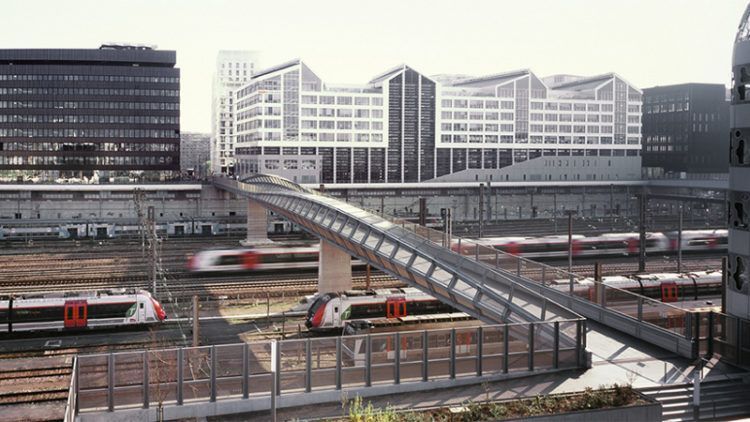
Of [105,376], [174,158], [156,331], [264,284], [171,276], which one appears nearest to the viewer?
[105,376]

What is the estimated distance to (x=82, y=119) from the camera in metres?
114

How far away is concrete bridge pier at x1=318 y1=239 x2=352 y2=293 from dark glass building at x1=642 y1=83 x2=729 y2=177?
318ft

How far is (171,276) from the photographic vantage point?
57312 millimetres

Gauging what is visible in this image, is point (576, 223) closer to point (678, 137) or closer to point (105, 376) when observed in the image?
point (678, 137)

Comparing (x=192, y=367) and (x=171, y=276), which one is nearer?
(x=192, y=367)

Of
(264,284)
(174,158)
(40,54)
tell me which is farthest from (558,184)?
(40,54)

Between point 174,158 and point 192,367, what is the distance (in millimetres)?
103875

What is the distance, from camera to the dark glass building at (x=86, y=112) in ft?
371

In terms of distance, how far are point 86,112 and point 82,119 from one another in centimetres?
124

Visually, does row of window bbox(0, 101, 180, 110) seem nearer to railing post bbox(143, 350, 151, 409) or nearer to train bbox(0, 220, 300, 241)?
train bbox(0, 220, 300, 241)

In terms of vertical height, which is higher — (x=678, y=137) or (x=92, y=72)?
(x=92, y=72)

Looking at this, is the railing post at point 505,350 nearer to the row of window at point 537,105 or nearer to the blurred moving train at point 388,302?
the blurred moving train at point 388,302

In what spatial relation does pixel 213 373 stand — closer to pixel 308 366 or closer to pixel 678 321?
pixel 308 366

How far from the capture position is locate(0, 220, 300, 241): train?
80.3 meters
